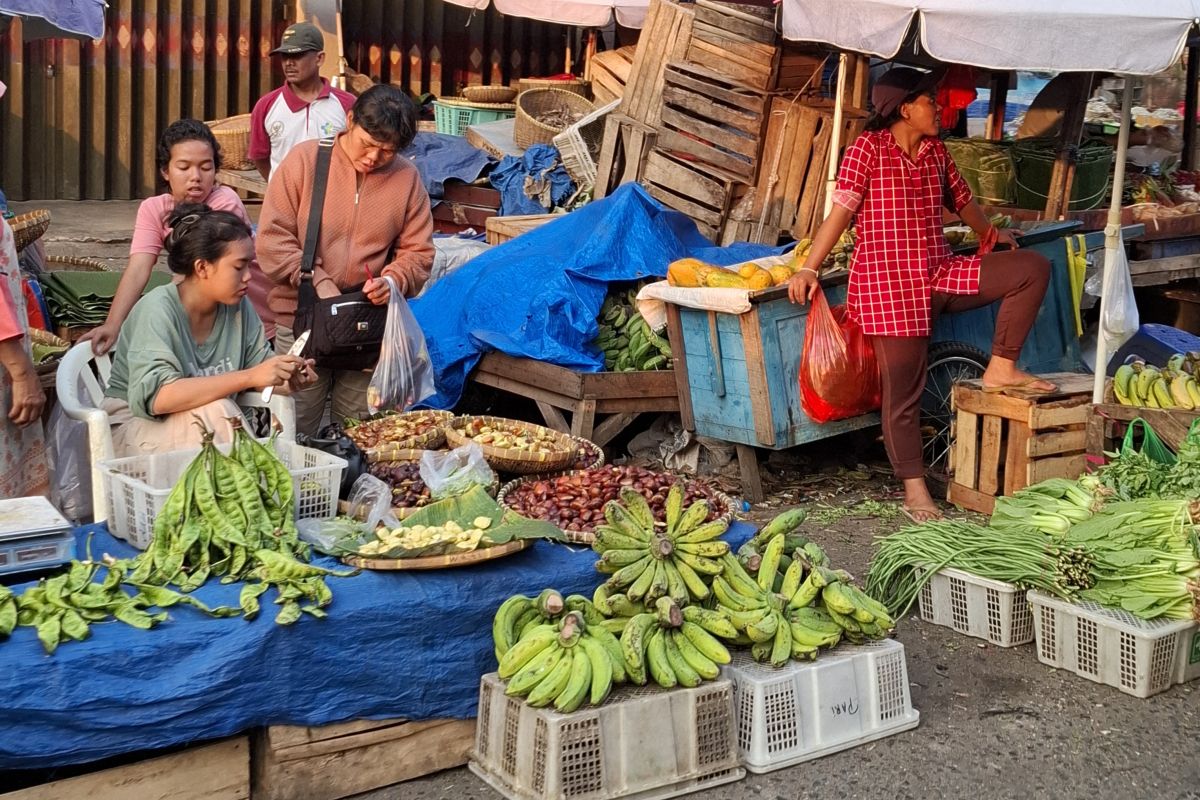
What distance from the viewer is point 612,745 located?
3.83 m

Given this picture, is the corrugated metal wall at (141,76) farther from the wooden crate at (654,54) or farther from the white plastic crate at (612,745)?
the white plastic crate at (612,745)

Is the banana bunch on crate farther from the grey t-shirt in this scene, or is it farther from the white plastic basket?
the white plastic basket

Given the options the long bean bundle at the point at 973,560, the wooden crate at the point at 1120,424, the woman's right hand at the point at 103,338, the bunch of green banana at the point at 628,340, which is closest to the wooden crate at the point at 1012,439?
the wooden crate at the point at 1120,424

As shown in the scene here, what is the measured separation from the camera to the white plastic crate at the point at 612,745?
3742mm

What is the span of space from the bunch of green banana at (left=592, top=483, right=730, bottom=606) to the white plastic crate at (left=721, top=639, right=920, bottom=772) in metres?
0.30

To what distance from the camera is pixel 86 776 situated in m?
3.64

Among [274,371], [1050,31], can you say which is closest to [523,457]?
[274,371]

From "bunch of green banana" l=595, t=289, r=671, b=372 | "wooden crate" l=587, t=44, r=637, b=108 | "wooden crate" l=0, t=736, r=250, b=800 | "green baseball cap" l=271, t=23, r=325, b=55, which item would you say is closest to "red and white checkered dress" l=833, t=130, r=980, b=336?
"bunch of green banana" l=595, t=289, r=671, b=372

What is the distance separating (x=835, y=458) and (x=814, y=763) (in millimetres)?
3995

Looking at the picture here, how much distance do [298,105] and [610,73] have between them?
181 inches

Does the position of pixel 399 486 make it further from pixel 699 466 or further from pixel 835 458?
pixel 835 458

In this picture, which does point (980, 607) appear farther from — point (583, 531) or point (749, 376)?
point (749, 376)

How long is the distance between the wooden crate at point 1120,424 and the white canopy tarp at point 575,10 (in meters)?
5.97

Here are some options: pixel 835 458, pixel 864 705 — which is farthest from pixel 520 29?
pixel 864 705
